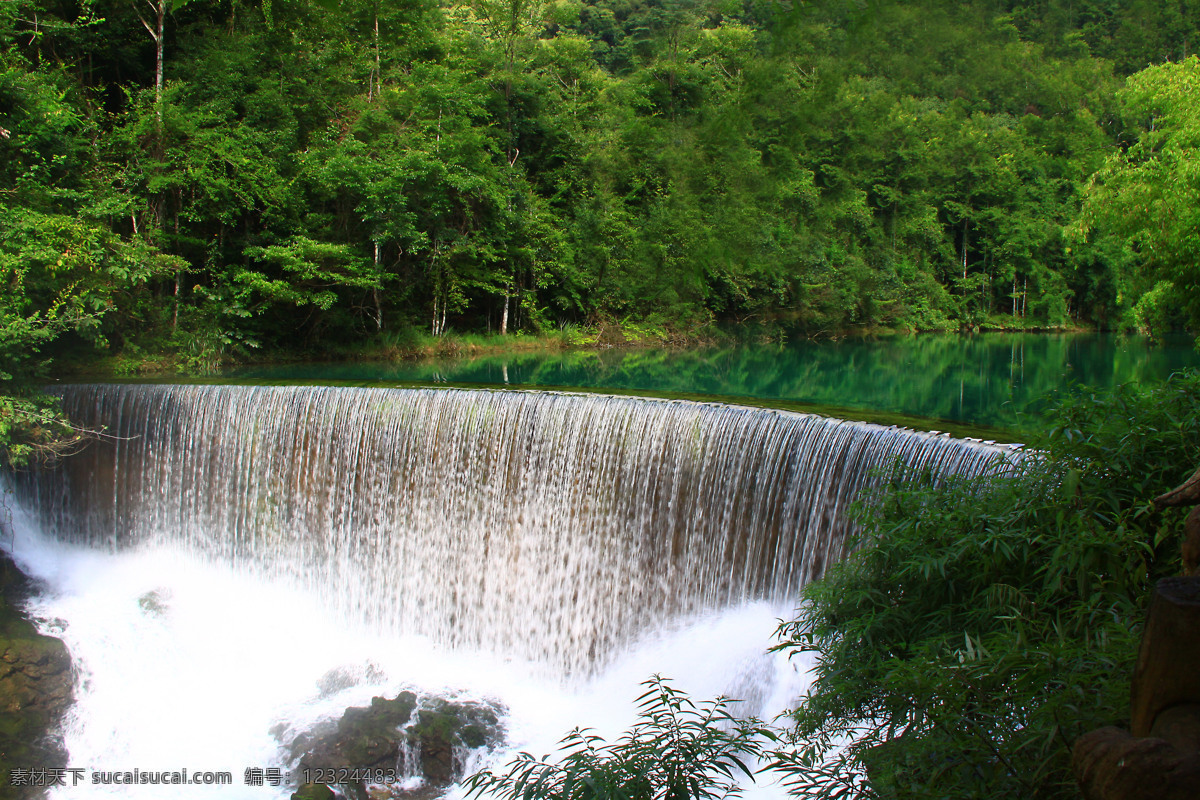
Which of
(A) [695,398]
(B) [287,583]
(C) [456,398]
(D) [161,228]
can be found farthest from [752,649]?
(D) [161,228]

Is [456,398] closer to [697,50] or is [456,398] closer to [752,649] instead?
[752,649]

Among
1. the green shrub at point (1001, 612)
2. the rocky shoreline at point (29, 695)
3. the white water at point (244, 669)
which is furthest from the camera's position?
the rocky shoreline at point (29, 695)

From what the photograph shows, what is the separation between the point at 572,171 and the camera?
19.1 metres

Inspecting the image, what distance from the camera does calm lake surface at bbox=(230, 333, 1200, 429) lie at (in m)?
11.2

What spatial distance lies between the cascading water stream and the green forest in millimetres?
1940

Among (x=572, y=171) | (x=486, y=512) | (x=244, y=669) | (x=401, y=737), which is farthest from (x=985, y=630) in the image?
(x=572, y=171)

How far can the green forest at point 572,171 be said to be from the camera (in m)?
9.50

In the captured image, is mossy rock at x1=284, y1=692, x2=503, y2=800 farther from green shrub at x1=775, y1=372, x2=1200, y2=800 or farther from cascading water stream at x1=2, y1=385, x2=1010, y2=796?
green shrub at x1=775, y1=372, x2=1200, y2=800

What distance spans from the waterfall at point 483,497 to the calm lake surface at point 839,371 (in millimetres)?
1632

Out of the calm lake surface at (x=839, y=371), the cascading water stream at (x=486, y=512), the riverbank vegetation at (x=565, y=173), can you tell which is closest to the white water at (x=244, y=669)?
the cascading water stream at (x=486, y=512)

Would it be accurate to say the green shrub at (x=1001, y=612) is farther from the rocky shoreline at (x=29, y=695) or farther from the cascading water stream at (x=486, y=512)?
the rocky shoreline at (x=29, y=695)

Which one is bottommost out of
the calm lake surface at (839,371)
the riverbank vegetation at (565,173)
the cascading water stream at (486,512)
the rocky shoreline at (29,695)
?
the rocky shoreline at (29,695)

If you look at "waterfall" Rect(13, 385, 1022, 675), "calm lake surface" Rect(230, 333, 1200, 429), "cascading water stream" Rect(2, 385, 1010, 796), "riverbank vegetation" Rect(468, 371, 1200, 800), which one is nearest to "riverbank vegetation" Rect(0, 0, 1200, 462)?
"calm lake surface" Rect(230, 333, 1200, 429)

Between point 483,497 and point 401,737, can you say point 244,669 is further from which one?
point 483,497
